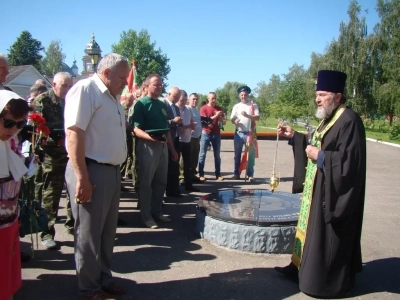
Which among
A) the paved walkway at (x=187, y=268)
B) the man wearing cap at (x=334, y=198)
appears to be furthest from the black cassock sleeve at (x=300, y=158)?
the paved walkway at (x=187, y=268)

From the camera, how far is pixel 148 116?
5406 mm

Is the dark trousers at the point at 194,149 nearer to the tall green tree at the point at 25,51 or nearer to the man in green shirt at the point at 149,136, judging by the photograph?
the man in green shirt at the point at 149,136

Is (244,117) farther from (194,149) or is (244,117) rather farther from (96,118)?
(96,118)

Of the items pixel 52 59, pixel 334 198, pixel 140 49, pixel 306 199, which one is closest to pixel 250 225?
pixel 306 199

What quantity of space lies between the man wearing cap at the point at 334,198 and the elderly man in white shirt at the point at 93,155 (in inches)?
71.3

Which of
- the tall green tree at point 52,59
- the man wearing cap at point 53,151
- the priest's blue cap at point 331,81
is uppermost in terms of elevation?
the tall green tree at point 52,59

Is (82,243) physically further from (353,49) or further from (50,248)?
(353,49)

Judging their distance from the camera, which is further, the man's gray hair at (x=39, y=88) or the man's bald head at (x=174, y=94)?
the man's bald head at (x=174, y=94)

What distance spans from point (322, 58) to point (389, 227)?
38262 mm

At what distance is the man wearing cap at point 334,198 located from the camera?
3.32 metres

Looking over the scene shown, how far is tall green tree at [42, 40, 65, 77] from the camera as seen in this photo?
7662 centimetres

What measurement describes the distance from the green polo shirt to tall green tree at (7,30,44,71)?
268 feet

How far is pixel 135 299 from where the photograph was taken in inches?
134

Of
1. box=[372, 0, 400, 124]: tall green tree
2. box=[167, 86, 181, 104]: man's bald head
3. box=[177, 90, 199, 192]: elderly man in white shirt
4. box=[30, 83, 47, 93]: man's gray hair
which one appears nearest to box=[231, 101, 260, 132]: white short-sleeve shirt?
box=[177, 90, 199, 192]: elderly man in white shirt
